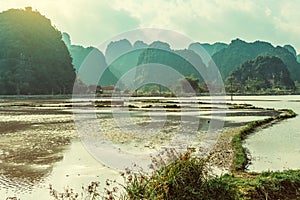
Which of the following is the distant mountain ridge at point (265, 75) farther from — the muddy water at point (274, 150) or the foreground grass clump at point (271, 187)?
the foreground grass clump at point (271, 187)

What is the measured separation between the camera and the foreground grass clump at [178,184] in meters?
3.46

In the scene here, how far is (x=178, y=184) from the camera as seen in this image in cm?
357

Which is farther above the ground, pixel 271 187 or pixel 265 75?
pixel 265 75

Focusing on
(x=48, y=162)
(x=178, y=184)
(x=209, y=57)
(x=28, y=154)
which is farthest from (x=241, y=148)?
(x=209, y=57)

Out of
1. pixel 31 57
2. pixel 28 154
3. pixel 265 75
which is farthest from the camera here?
pixel 265 75

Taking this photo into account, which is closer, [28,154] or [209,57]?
[28,154]

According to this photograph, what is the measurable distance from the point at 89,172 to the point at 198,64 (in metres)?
77.2

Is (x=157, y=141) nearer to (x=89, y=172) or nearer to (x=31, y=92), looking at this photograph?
(x=89, y=172)

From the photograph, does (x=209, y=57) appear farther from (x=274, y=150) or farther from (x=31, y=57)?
(x=274, y=150)

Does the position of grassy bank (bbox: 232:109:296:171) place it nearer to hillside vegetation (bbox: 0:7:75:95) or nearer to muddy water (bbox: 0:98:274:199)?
muddy water (bbox: 0:98:274:199)

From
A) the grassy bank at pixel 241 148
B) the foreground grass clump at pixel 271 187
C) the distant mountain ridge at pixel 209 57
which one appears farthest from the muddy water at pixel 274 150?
the distant mountain ridge at pixel 209 57

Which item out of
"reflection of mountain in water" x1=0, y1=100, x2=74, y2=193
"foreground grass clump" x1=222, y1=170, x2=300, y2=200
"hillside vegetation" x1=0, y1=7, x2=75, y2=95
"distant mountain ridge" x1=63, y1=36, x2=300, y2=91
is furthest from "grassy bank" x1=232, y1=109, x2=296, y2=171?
"distant mountain ridge" x1=63, y1=36, x2=300, y2=91

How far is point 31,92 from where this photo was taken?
56.5 m

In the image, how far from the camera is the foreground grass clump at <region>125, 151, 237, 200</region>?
346cm
